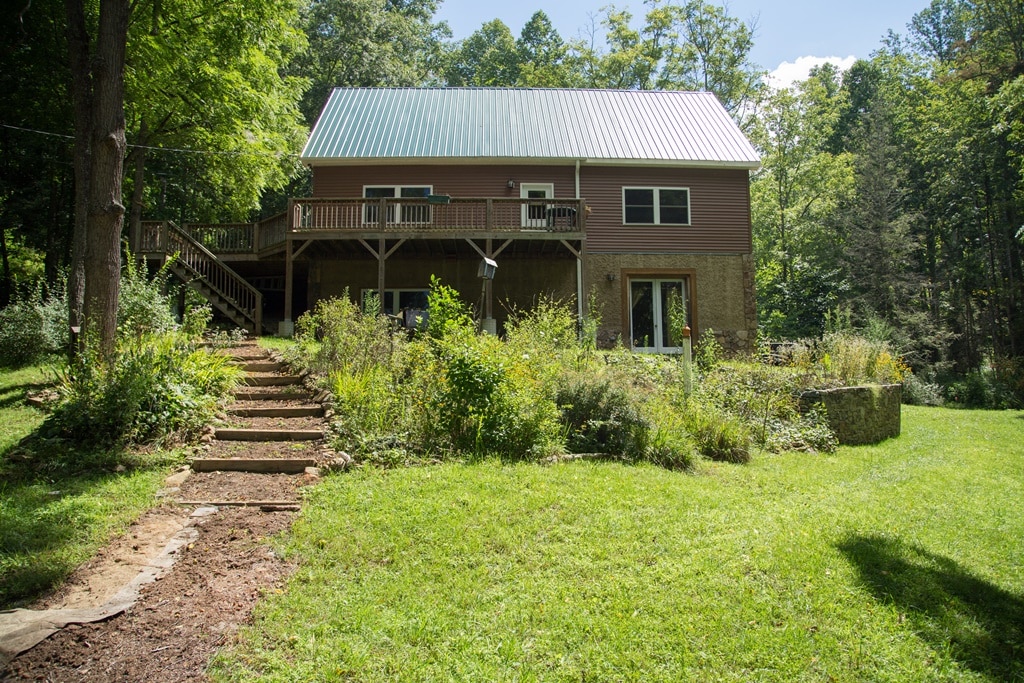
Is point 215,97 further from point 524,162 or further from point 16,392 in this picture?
point 16,392

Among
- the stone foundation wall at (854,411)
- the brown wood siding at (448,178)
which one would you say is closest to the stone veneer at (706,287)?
the brown wood siding at (448,178)

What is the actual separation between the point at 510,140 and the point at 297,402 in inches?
465

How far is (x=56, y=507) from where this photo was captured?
16.1ft

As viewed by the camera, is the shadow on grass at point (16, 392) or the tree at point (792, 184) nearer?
the shadow on grass at point (16, 392)

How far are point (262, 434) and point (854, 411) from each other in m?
8.41

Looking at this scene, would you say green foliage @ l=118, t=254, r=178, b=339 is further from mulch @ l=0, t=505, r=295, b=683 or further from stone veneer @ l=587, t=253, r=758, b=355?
stone veneer @ l=587, t=253, r=758, b=355

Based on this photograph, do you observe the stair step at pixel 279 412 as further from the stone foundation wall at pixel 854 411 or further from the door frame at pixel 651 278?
the door frame at pixel 651 278

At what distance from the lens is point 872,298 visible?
71.3 ft

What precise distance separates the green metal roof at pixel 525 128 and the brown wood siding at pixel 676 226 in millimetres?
476

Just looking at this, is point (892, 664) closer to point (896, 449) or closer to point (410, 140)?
point (896, 449)

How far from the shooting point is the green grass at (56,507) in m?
3.90

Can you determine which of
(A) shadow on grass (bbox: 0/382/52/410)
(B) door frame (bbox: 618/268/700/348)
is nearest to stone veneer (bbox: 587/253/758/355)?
(B) door frame (bbox: 618/268/700/348)

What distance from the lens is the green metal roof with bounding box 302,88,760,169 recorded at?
55.7 ft

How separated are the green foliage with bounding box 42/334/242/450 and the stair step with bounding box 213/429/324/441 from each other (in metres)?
0.30
